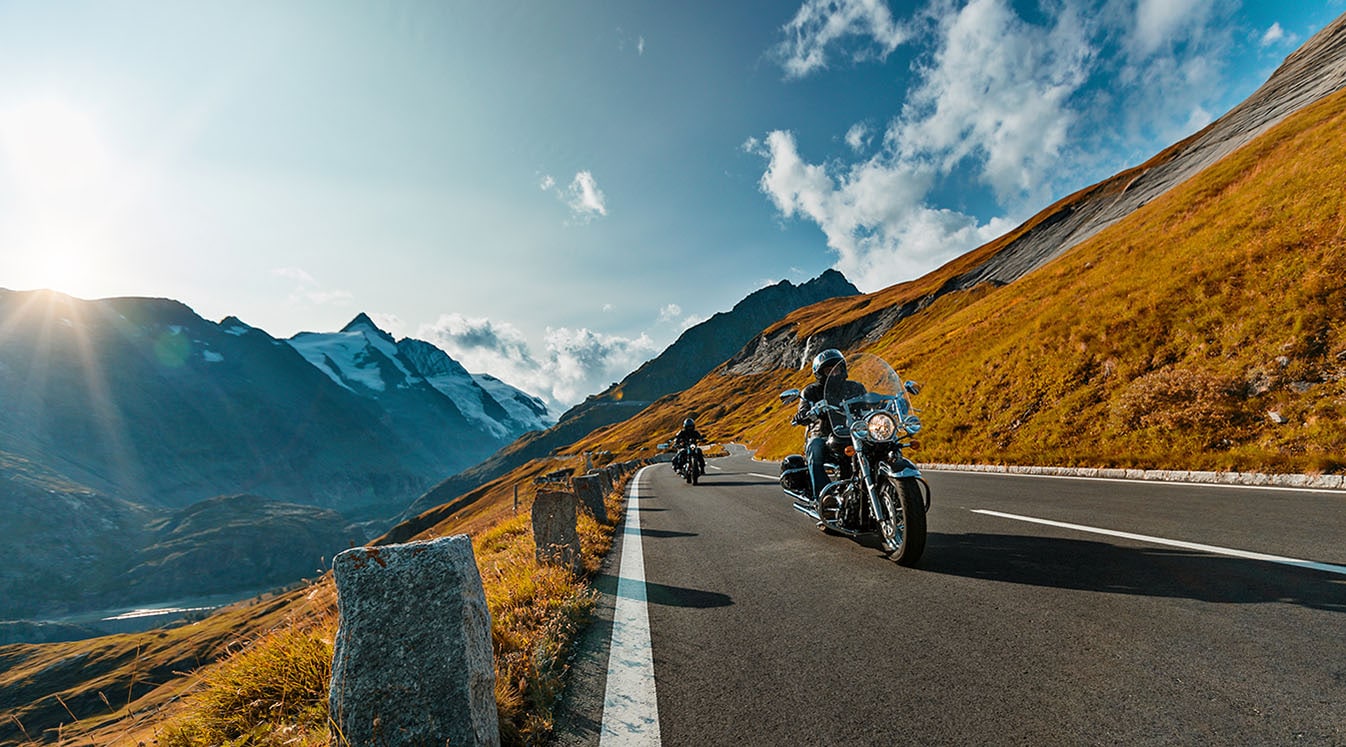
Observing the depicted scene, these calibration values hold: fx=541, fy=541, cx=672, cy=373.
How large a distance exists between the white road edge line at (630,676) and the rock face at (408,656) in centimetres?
69

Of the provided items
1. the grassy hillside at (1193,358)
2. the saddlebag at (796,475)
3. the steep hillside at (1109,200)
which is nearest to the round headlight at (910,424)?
the saddlebag at (796,475)

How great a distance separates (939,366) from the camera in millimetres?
27578

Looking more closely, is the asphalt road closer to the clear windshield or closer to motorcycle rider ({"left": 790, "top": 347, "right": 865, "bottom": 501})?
motorcycle rider ({"left": 790, "top": 347, "right": 865, "bottom": 501})

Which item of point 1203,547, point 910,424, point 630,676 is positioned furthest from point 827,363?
point 630,676

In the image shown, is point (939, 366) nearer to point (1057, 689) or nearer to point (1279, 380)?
point (1279, 380)

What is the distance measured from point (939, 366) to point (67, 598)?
254 meters

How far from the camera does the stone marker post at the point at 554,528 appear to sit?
22.5ft

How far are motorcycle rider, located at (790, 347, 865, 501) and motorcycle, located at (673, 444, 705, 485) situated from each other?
40.3ft

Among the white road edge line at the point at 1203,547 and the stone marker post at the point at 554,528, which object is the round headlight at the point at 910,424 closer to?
the white road edge line at the point at 1203,547

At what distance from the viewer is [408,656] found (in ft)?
9.00

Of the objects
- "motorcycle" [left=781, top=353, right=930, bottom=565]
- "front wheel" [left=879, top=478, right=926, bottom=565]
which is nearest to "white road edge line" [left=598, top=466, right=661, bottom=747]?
"motorcycle" [left=781, top=353, right=930, bottom=565]

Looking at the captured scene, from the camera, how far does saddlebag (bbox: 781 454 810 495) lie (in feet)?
26.1

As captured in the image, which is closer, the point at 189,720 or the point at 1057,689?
the point at 1057,689

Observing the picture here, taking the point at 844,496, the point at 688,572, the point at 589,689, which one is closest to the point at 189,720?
the point at 589,689
